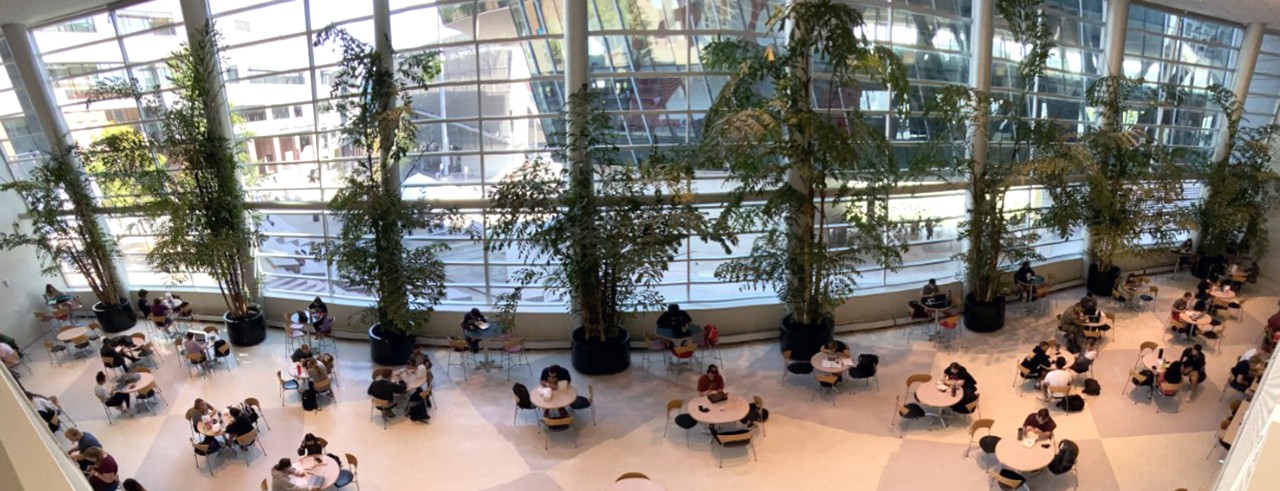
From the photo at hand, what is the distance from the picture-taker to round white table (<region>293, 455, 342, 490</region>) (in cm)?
747

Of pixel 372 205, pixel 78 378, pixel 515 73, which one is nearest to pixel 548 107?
pixel 515 73

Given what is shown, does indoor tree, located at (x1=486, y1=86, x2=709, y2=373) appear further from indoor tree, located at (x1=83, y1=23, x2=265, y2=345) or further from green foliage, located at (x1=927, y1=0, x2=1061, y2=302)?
indoor tree, located at (x1=83, y1=23, x2=265, y2=345)

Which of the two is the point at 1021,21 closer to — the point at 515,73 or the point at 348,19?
the point at 515,73

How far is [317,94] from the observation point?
38.9 ft

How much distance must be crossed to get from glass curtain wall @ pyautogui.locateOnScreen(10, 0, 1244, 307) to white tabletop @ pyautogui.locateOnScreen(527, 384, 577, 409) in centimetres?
299

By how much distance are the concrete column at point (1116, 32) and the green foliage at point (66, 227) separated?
62.6ft

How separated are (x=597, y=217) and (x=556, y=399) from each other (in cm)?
262

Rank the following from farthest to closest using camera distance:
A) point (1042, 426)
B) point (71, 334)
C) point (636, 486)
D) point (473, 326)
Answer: point (71, 334) < point (473, 326) < point (1042, 426) < point (636, 486)

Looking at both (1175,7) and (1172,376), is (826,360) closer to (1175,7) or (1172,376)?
(1172,376)

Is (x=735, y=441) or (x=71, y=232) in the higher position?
(x=71, y=232)

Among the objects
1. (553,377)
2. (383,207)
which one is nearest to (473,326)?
(383,207)

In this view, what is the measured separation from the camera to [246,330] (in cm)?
1236

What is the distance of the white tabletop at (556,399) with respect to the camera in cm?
886

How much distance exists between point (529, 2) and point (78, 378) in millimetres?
9621
